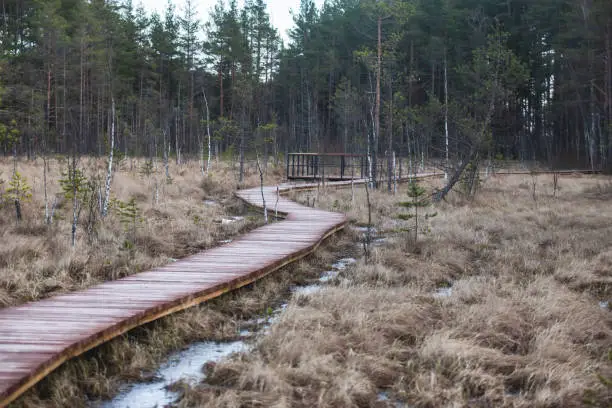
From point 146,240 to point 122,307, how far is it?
4.17 m

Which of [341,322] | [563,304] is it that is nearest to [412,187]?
[563,304]

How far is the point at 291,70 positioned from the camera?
46.6 meters

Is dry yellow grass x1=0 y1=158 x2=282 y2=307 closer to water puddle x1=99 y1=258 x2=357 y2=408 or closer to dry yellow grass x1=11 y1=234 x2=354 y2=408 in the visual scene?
dry yellow grass x1=11 y1=234 x2=354 y2=408

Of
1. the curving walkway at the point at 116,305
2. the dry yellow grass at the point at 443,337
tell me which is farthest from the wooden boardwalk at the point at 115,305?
the dry yellow grass at the point at 443,337

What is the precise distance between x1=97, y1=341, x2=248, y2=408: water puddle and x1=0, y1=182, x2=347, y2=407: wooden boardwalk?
0.44 metres

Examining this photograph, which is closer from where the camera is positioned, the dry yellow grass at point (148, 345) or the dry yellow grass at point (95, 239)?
the dry yellow grass at point (148, 345)

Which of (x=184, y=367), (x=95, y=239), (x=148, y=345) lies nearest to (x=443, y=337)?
(x=184, y=367)

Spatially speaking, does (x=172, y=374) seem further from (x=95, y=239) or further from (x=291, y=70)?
(x=291, y=70)

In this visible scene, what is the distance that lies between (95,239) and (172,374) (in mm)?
4704

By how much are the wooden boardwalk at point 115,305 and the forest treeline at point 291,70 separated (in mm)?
13162

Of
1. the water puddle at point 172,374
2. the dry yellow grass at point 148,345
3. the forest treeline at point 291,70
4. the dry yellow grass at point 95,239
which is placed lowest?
the water puddle at point 172,374

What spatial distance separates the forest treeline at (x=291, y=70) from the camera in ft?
90.2

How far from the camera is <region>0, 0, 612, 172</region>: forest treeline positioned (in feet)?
90.2

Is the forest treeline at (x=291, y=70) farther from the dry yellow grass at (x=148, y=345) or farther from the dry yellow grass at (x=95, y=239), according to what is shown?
the dry yellow grass at (x=148, y=345)
